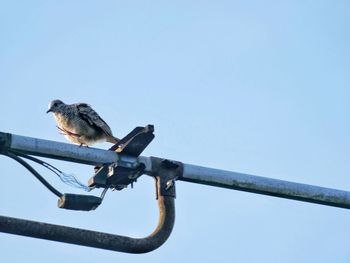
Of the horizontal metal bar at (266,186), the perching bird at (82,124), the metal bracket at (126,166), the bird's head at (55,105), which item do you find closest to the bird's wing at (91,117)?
the perching bird at (82,124)

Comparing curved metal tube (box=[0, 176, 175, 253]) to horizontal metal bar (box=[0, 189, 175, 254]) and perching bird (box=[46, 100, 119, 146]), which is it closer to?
horizontal metal bar (box=[0, 189, 175, 254])

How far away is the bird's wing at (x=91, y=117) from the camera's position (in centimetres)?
1117

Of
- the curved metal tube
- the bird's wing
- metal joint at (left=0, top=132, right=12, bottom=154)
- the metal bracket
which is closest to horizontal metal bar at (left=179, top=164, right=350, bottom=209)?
the metal bracket

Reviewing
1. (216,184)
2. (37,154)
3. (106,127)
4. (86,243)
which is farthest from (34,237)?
(106,127)

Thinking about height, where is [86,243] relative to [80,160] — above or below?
below

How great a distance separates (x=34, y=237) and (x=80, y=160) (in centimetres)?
74

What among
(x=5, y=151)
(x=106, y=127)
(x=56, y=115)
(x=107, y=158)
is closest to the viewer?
(x=5, y=151)

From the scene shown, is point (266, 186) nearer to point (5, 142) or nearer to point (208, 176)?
point (208, 176)

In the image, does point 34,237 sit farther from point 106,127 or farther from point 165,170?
point 106,127

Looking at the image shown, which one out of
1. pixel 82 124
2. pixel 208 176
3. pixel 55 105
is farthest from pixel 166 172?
pixel 55 105

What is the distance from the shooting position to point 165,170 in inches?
238

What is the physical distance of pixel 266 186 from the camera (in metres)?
6.17

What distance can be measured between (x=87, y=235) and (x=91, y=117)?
255 inches

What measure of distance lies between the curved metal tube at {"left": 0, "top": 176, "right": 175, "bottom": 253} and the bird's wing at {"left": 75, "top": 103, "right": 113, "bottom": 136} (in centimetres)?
554
